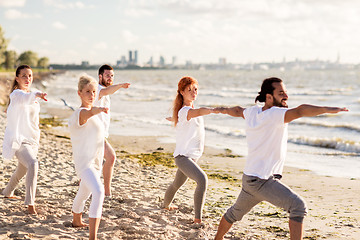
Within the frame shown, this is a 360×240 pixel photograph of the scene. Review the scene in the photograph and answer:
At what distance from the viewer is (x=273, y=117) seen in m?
3.80

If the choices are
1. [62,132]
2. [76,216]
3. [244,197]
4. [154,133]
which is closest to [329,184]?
[244,197]

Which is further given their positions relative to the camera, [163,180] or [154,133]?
[154,133]

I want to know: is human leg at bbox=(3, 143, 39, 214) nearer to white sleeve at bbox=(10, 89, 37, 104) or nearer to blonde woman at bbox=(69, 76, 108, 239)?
white sleeve at bbox=(10, 89, 37, 104)

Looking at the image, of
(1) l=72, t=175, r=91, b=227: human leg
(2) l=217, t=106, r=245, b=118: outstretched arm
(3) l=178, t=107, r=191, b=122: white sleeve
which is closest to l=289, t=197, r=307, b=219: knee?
(2) l=217, t=106, r=245, b=118: outstretched arm

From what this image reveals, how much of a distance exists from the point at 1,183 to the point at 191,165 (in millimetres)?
3692

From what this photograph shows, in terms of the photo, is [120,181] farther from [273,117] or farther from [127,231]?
[273,117]

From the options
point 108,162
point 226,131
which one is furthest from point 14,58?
point 108,162

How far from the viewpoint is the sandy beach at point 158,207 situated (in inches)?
199

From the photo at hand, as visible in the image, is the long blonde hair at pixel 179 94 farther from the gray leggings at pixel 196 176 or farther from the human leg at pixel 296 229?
the human leg at pixel 296 229

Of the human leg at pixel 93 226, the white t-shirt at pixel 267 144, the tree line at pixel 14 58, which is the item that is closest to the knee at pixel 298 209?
the white t-shirt at pixel 267 144

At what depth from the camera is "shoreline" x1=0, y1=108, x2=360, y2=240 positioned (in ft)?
16.6

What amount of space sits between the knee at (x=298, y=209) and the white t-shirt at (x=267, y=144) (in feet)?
1.13

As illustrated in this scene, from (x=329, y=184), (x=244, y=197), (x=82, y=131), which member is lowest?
(x=329, y=184)

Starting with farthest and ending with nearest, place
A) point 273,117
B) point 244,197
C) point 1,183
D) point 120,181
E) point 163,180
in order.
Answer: point 163,180 < point 120,181 < point 1,183 < point 244,197 < point 273,117
